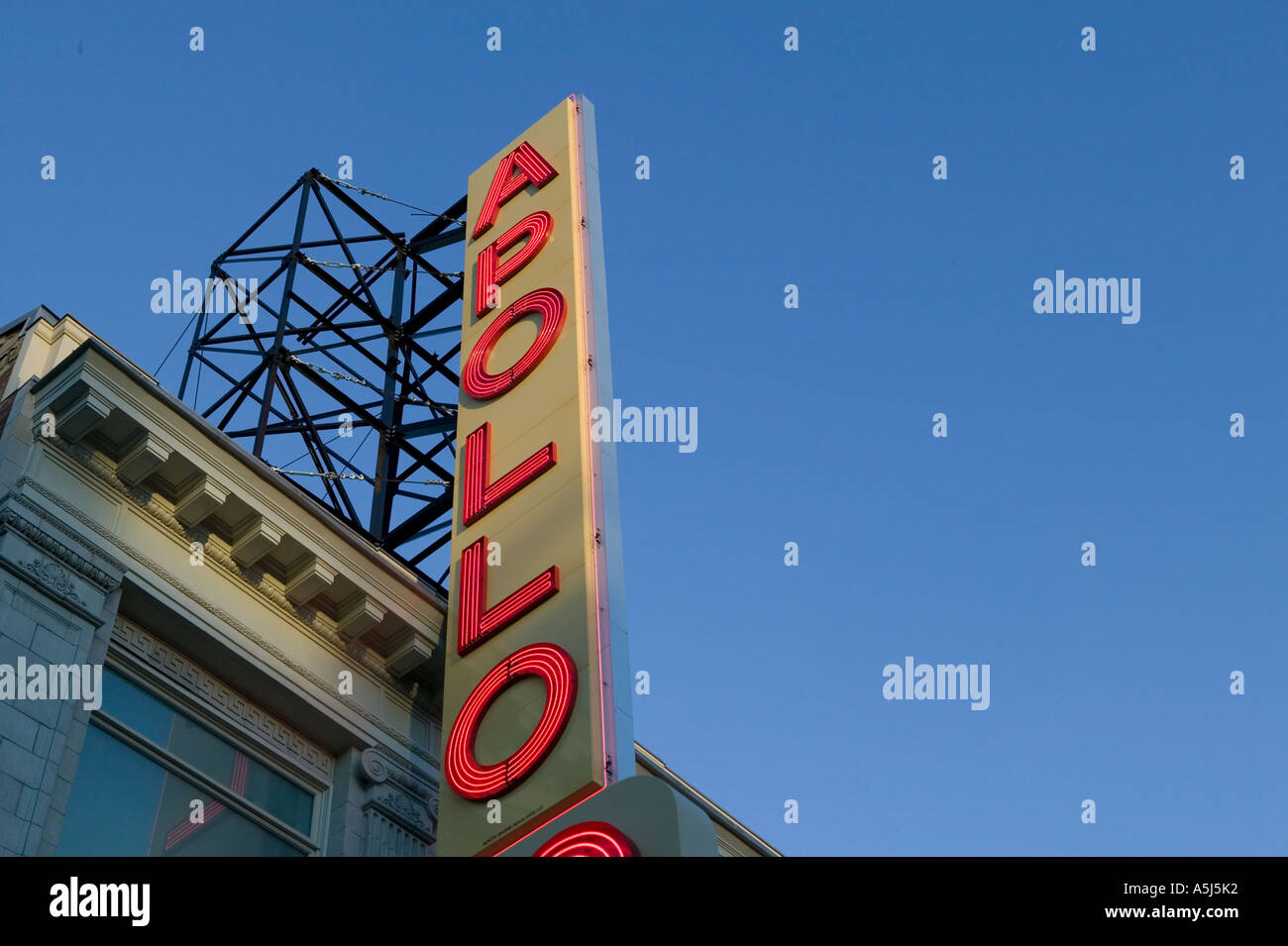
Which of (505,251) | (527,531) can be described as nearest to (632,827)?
(527,531)

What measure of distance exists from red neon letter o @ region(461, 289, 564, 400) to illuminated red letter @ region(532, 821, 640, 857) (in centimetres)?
599

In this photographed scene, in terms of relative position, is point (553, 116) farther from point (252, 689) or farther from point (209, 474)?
point (252, 689)

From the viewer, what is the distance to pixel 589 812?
9.96 m

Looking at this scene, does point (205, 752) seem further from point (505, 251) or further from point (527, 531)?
point (505, 251)

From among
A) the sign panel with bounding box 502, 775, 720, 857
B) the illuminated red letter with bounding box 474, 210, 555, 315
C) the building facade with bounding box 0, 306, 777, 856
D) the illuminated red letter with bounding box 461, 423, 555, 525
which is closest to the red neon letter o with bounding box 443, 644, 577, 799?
the sign panel with bounding box 502, 775, 720, 857

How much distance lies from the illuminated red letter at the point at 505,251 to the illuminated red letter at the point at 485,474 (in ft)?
7.28

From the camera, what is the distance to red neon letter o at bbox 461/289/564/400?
14945mm

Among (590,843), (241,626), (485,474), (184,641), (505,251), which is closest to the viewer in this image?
(590,843)

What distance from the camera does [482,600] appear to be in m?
13.3

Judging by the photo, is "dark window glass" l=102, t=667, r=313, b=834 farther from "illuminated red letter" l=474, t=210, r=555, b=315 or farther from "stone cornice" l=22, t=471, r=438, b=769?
"illuminated red letter" l=474, t=210, r=555, b=315

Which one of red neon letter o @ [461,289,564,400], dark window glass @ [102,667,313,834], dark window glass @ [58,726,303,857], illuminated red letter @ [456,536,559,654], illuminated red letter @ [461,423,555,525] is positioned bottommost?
dark window glass @ [58,726,303,857]

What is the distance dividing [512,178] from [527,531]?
6.04 meters
